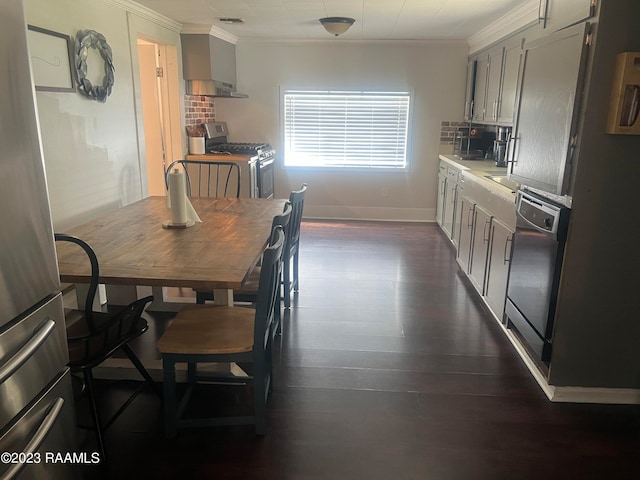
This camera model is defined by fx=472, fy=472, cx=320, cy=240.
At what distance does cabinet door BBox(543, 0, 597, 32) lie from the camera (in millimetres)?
1943

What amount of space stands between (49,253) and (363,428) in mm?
1462

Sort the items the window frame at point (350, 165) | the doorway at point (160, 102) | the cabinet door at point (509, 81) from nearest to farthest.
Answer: the cabinet door at point (509, 81) → the doorway at point (160, 102) → the window frame at point (350, 165)

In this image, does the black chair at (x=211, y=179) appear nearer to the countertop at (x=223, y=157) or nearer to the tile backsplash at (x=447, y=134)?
the countertop at (x=223, y=157)

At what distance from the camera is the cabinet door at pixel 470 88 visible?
17.3 ft

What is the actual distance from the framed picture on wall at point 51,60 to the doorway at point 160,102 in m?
1.59

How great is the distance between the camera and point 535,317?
2.41m

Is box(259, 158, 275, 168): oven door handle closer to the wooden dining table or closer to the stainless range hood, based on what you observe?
the stainless range hood

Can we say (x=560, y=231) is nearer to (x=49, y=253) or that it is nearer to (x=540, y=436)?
(x=540, y=436)

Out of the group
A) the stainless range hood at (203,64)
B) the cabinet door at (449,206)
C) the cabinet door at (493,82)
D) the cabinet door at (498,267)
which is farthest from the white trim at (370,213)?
the cabinet door at (498,267)

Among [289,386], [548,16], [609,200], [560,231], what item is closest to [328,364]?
[289,386]

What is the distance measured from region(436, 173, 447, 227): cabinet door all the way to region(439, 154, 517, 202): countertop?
24 cm

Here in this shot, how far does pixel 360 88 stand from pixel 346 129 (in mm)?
521

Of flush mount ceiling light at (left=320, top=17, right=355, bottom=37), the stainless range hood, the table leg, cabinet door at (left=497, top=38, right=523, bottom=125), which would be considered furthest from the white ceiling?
the table leg

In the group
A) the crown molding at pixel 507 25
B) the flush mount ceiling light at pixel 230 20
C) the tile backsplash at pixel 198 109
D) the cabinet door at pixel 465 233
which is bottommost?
the cabinet door at pixel 465 233
